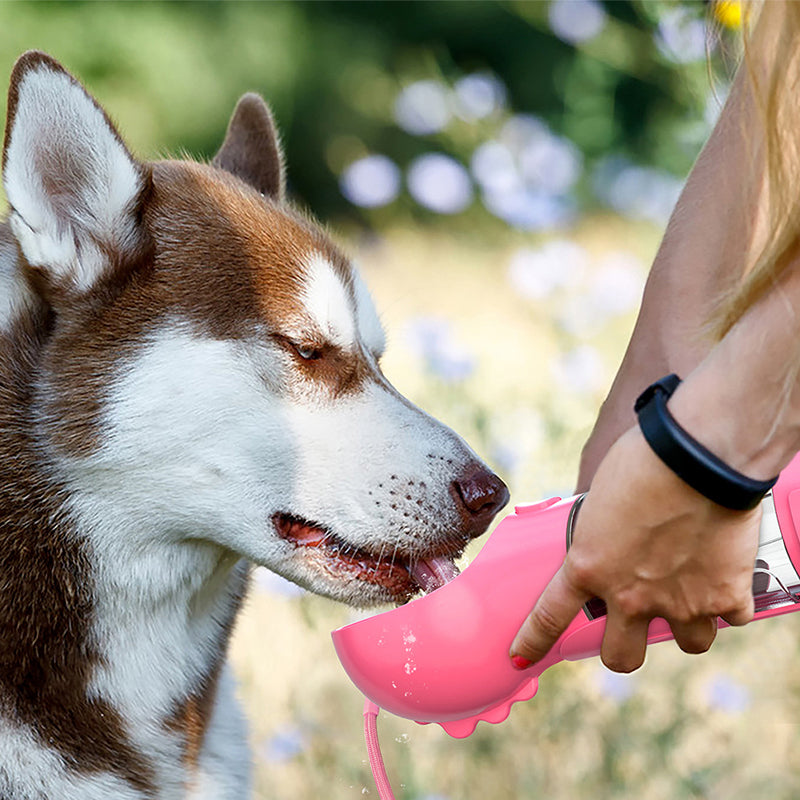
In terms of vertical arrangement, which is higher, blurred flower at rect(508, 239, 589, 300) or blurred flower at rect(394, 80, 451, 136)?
blurred flower at rect(394, 80, 451, 136)

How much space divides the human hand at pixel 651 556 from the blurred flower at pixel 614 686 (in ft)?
4.36

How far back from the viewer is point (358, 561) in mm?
1916

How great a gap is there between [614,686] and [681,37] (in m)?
1.76

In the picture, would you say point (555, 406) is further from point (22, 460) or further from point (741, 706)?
point (22, 460)

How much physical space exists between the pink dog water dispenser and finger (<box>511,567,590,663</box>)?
0.13ft

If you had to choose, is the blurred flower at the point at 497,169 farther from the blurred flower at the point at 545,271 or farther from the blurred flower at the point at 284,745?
the blurred flower at the point at 284,745

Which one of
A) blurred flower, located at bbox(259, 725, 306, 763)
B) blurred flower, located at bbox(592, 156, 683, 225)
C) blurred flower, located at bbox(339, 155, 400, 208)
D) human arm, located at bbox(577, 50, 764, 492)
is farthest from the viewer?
blurred flower, located at bbox(592, 156, 683, 225)

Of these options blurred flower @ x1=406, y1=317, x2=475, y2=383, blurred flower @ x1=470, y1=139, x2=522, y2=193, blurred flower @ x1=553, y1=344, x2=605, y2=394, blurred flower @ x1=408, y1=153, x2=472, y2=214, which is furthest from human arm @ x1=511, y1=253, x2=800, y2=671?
blurred flower @ x1=408, y1=153, x2=472, y2=214

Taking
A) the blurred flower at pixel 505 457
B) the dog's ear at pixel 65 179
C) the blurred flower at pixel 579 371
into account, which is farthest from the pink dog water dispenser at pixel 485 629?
the blurred flower at pixel 579 371

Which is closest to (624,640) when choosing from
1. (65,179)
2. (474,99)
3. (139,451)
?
(139,451)

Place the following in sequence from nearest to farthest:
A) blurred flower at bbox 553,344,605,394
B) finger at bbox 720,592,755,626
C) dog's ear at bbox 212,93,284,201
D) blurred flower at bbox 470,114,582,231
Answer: finger at bbox 720,592,755,626 < dog's ear at bbox 212,93,284,201 < blurred flower at bbox 553,344,605,394 < blurred flower at bbox 470,114,582,231

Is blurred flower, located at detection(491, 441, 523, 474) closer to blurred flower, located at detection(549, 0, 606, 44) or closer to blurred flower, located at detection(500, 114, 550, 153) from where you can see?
blurred flower, located at detection(500, 114, 550, 153)

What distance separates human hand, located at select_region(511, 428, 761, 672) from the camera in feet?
4.70

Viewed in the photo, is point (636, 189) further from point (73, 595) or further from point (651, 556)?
point (651, 556)
